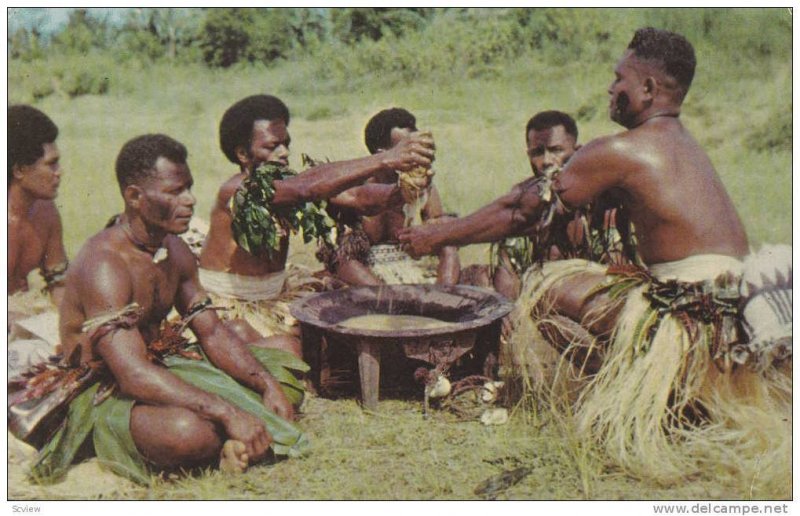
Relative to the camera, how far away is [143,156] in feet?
12.3

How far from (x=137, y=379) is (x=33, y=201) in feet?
4.43

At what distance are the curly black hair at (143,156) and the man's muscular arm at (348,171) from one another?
73cm

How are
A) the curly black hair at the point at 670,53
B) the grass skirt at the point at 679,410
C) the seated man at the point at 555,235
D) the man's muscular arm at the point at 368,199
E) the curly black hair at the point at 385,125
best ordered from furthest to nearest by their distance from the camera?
the curly black hair at the point at 385,125
the man's muscular arm at the point at 368,199
the seated man at the point at 555,235
the curly black hair at the point at 670,53
the grass skirt at the point at 679,410

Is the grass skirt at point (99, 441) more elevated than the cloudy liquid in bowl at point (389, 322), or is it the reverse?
the cloudy liquid in bowl at point (389, 322)

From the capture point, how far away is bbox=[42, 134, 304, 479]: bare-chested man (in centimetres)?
361

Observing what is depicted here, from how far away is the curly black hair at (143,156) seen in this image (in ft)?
12.3

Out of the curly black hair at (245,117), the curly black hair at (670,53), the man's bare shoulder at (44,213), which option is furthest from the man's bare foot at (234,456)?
the curly black hair at (670,53)

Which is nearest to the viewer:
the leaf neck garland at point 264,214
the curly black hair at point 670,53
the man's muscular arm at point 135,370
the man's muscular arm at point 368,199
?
the man's muscular arm at point 135,370

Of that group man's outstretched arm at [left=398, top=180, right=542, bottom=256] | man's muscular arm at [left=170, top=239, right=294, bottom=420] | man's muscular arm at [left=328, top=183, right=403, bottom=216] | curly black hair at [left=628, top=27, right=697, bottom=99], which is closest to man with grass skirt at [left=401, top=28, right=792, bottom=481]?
curly black hair at [left=628, top=27, right=697, bottom=99]

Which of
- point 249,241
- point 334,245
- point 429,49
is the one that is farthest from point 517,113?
point 249,241

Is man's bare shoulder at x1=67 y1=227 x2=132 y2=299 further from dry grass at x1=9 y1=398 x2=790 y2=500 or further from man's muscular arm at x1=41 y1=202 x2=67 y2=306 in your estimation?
man's muscular arm at x1=41 y1=202 x2=67 y2=306

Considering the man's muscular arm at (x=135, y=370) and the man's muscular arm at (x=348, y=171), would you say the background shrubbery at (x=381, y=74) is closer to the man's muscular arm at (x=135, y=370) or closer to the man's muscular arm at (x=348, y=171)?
the man's muscular arm at (x=348, y=171)

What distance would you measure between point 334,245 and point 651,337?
219cm

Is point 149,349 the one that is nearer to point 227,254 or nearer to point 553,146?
point 227,254
